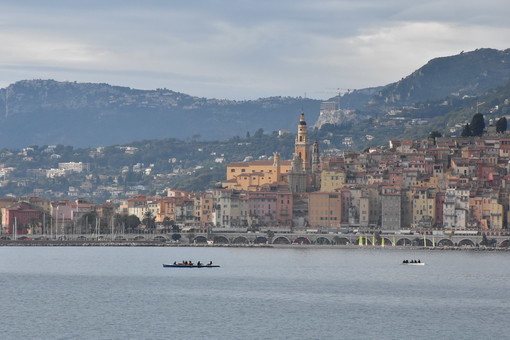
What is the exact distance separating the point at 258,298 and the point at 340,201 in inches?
2856

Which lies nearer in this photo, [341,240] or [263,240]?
[341,240]

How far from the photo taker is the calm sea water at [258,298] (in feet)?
227

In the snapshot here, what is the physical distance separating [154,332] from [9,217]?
105 meters

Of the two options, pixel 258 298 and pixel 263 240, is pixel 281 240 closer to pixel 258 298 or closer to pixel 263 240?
pixel 263 240

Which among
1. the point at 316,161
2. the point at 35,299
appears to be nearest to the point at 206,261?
the point at 35,299

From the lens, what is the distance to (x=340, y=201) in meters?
156

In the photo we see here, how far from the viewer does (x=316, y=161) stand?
179m

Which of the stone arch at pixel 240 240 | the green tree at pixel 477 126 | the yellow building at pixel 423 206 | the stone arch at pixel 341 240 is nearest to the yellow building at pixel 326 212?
the stone arch at pixel 341 240

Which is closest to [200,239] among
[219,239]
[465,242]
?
[219,239]

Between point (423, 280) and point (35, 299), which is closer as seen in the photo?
point (35, 299)

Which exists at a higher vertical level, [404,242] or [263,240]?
[263,240]

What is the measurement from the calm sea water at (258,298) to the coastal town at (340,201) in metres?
22.6

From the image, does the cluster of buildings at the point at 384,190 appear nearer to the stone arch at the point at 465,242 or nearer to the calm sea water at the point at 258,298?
the stone arch at the point at 465,242

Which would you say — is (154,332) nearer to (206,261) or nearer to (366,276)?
(366,276)
